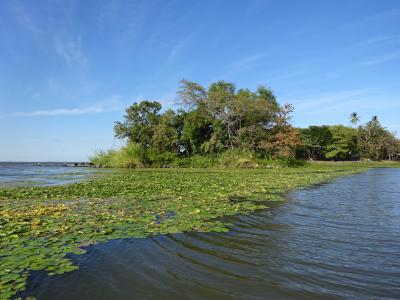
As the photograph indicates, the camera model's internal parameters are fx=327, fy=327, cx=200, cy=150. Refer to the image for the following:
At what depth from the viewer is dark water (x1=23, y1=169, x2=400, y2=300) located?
14.5 feet

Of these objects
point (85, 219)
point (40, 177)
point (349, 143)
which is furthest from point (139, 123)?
point (349, 143)

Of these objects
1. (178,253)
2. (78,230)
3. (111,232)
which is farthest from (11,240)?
(178,253)

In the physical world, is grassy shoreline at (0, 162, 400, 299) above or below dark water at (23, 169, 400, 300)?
above

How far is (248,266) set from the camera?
541 centimetres

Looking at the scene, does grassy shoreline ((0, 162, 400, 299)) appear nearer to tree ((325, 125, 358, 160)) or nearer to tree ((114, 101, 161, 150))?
tree ((114, 101, 161, 150))

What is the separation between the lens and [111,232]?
286 inches

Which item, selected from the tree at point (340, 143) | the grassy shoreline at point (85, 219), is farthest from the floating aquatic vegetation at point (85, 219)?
the tree at point (340, 143)

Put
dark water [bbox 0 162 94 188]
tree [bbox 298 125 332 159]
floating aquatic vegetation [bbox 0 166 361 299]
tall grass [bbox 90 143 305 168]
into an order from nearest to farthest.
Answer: floating aquatic vegetation [bbox 0 166 361 299] < dark water [bbox 0 162 94 188] < tall grass [bbox 90 143 305 168] < tree [bbox 298 125 332 159]

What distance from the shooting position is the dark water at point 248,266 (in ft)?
14.5

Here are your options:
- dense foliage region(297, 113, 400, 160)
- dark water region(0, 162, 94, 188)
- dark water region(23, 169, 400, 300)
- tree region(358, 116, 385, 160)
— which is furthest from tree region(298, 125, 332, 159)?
dark water region(23, 169, 400, 300)

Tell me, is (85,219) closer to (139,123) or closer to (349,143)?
(139,123)

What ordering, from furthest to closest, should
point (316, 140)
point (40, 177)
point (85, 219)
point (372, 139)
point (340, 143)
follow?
point (372, 139)
point (340, 143)
point (316, 140)
point (40, 177)
point (85, 219)

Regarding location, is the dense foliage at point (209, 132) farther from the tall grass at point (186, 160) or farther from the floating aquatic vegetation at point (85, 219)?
the floating aquatic vegetation at point (85, 219)

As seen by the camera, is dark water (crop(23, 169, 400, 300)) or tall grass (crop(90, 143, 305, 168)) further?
tall grass (crop(90, 143, 305, 168))
